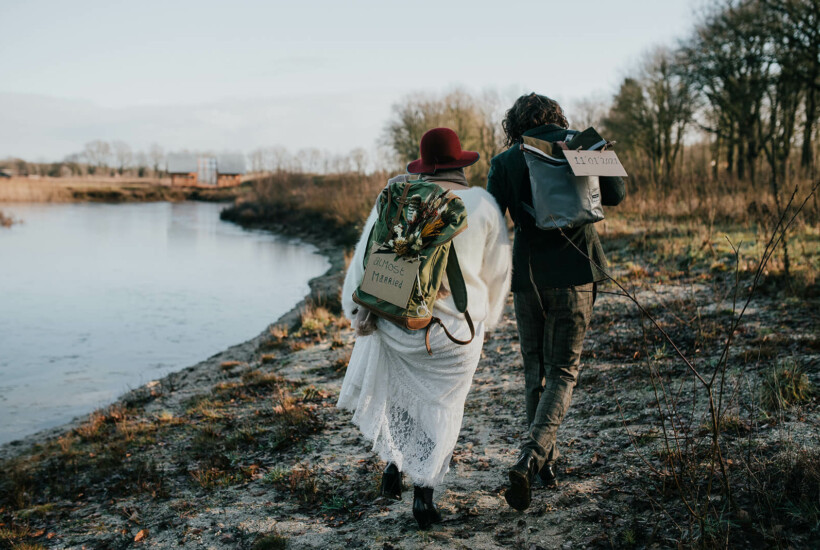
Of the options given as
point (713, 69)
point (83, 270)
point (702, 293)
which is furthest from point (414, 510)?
point (713, 69)

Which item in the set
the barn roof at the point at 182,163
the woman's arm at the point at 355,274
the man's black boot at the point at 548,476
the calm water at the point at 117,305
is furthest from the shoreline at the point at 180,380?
the barn roof at the point at 182,163

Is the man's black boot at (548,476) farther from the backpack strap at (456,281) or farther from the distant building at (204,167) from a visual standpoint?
the distant building at (204,167)

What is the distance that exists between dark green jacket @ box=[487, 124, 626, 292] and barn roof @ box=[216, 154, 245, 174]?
87.7 m

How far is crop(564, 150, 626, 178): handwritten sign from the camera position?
2787 millimetres

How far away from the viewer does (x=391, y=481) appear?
133 inches

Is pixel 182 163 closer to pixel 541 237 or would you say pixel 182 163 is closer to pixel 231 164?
pixel 231 164

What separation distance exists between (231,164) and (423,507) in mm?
89836

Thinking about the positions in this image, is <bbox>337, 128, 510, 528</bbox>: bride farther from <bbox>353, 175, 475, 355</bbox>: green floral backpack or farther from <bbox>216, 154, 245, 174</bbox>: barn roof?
<bbox>216, 154, 245, 174</bbox>: barn roof

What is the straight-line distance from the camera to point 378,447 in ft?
10.7

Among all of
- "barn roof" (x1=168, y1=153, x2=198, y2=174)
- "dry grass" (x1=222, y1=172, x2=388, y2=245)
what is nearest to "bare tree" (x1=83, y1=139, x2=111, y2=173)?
"barn roof" (x1=168, y1=153, x2=198, y2=174)

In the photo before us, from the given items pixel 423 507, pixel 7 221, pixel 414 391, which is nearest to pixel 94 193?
pixel 7 221

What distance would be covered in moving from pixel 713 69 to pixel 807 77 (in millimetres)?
3759

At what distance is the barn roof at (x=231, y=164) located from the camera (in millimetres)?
86419

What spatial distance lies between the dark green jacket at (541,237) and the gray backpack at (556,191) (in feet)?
0.37
